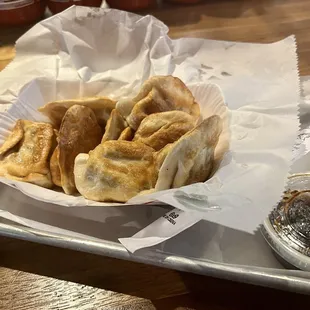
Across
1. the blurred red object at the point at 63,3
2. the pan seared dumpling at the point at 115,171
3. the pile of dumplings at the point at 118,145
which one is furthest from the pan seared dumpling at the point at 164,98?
the blurred red object at the point at 63,3

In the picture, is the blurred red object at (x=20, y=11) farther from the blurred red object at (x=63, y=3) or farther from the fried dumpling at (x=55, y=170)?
the fried dumpling at (x=55, y=170)

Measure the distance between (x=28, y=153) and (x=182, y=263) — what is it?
1.30 feet

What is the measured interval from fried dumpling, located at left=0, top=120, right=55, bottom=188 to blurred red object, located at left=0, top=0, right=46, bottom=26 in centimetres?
71

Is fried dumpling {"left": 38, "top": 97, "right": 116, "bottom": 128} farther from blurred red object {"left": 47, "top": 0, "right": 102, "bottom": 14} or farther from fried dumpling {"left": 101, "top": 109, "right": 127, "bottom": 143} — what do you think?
blurred red object {"left": 47, "top": 0, "right": 102, "bottom": 14}

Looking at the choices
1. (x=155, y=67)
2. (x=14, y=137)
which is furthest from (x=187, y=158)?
(x=155, y=67)

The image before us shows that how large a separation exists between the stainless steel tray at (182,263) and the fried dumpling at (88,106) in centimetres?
30

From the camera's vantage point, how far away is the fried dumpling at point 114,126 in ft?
2.90

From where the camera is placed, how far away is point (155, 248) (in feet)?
2.28

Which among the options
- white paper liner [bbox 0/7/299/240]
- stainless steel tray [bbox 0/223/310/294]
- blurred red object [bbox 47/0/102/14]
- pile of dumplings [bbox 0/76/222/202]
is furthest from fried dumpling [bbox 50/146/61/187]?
blurred red object [bbox 47/0/102/14]

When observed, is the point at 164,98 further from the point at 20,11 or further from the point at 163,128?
the point at 20,11

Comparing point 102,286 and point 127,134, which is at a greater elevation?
point 127,134

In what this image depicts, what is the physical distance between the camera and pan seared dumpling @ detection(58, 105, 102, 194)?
82cm

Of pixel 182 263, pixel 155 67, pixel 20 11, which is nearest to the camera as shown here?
pixel 182 263

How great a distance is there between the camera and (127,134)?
0.89 m
